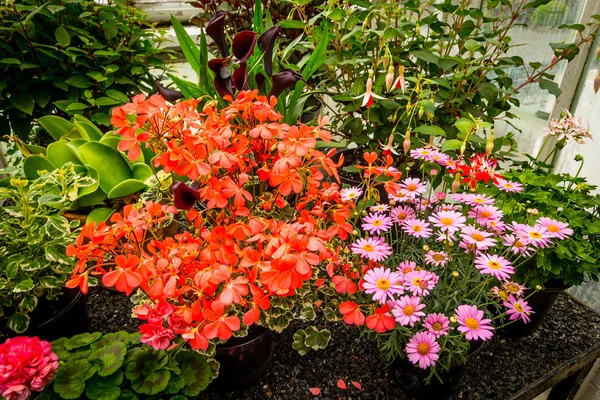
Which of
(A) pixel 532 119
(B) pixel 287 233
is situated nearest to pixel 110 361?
(B) pixel 287 233

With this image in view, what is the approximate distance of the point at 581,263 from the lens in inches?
37.1

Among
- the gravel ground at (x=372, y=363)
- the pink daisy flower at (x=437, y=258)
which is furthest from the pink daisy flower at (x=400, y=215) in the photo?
the gravel ground at (x=372, y=363)

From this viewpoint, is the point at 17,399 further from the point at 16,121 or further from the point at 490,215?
the point at 16,121

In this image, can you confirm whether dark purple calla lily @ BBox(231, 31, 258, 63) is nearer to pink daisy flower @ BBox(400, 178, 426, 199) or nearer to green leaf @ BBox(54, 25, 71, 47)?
pink daisy flower @ BBox(400, 178, 426, 199)

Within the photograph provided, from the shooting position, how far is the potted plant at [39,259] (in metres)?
0.86

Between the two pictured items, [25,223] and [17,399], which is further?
[25,223]

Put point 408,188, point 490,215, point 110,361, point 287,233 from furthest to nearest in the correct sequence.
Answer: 1. point 408,188
2. point 490,215
3. point 110,361
4. point 287,233

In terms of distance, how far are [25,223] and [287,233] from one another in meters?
0.66

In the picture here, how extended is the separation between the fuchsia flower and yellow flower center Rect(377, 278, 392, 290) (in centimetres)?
60

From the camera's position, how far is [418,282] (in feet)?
2.56

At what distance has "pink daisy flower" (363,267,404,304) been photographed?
737 mm

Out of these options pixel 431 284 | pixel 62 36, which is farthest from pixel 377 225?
pixel 62 36

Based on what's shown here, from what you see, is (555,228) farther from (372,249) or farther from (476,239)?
(372,249)

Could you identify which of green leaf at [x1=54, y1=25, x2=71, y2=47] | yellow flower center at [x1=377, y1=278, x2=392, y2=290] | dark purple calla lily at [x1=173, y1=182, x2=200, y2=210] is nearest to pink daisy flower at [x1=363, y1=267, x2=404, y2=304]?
yellow flower center at [x1=377, y1=278, x2=392, y2=290]
